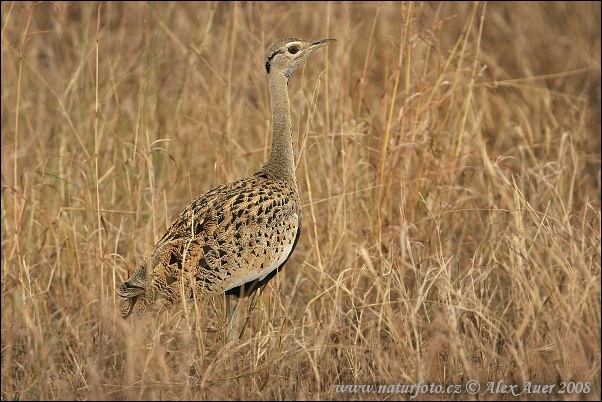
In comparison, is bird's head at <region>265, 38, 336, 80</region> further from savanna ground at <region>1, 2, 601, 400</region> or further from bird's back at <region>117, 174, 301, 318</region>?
bird's back at <region>117, 174, 301, 318</region>

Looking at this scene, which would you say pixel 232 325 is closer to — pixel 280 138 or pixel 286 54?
pixel 280 138

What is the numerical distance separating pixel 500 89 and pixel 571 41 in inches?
26.3

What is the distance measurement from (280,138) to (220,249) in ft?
2.10

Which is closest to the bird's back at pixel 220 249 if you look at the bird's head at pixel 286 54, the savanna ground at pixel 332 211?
the savanna ground at pixel 332 211

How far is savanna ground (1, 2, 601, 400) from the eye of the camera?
3377mm

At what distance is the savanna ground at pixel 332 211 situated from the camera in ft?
11.1

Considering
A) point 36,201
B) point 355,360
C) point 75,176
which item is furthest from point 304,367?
point 75,176

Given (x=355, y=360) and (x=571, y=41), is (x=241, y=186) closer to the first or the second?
(x=355, y=360)

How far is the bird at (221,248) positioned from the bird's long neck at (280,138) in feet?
0.22

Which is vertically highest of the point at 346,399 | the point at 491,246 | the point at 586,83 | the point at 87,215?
the point at 586,83

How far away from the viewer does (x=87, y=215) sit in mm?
4520

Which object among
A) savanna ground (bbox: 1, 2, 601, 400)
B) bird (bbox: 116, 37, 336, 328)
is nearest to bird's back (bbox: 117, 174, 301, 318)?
bird (bbox: 116, 37, 336, 328)

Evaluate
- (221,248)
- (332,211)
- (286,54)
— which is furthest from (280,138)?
(332,211)

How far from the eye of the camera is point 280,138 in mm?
4145
